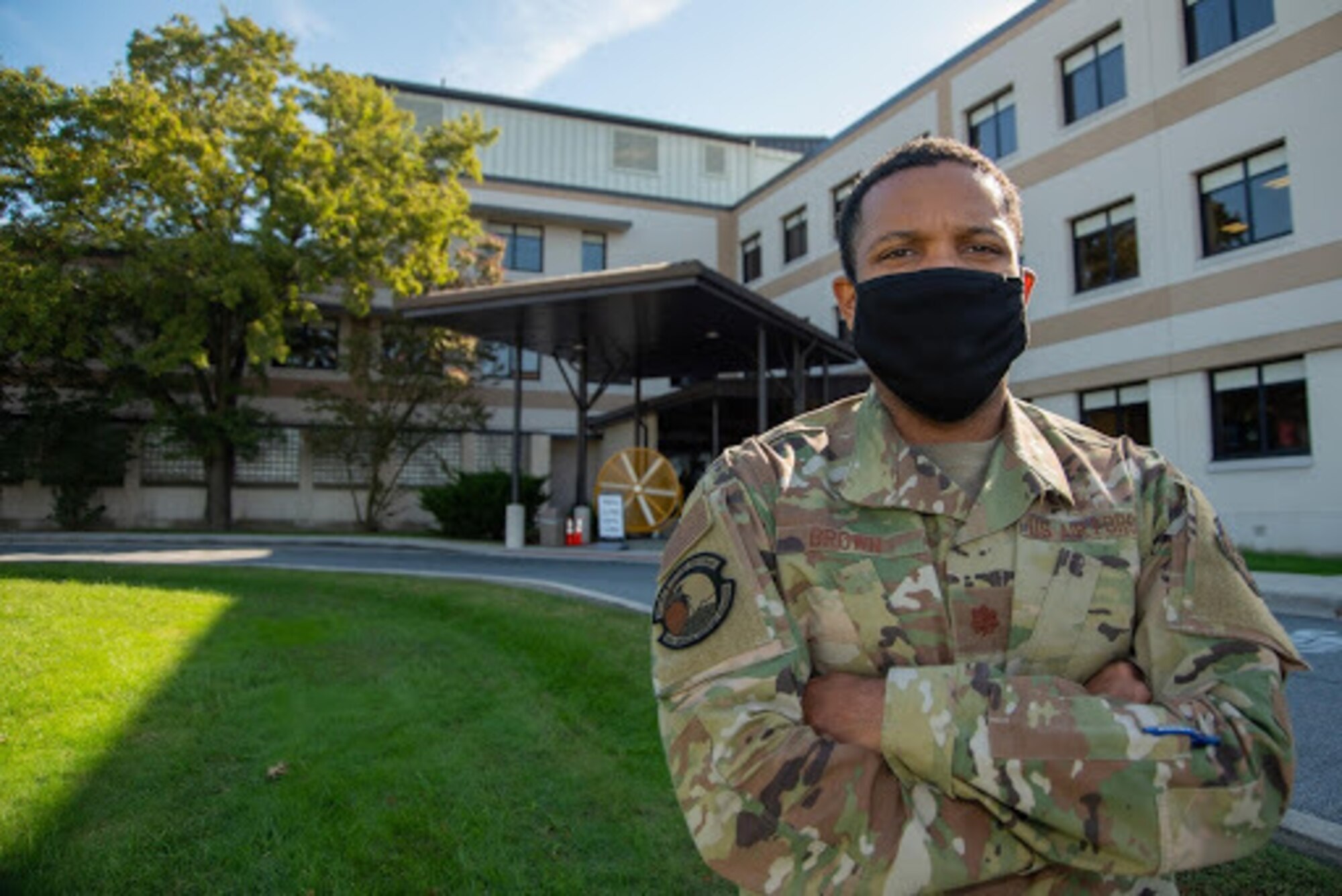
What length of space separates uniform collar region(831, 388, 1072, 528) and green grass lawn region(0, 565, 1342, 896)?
6.00 feet

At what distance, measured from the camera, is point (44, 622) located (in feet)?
20.5

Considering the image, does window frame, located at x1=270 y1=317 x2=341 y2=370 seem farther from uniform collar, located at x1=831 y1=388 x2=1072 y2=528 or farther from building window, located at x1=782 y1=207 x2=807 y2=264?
uniform collar, located at x1=831 y1=388 x2=1072 y2=528

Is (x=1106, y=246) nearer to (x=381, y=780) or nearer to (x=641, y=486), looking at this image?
(x=641, y=486)

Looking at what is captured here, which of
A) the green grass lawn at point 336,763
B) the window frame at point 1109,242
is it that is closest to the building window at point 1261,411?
the window frame at point 1109,242

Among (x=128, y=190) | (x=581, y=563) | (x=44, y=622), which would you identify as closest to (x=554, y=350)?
(x=581, y=563)

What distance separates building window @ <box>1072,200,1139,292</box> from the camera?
15734 mm

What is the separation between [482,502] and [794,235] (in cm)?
1380

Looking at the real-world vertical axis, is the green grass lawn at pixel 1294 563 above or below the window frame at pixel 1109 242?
below

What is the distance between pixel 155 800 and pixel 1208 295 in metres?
16.2

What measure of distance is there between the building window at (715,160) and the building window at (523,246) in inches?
307

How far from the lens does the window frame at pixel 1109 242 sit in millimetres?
15594

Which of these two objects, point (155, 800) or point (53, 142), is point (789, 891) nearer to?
point (155, 800)

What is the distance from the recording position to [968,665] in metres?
1.38

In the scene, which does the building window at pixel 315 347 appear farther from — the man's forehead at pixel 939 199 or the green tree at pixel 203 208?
the man's forehead at pixel 939 199
